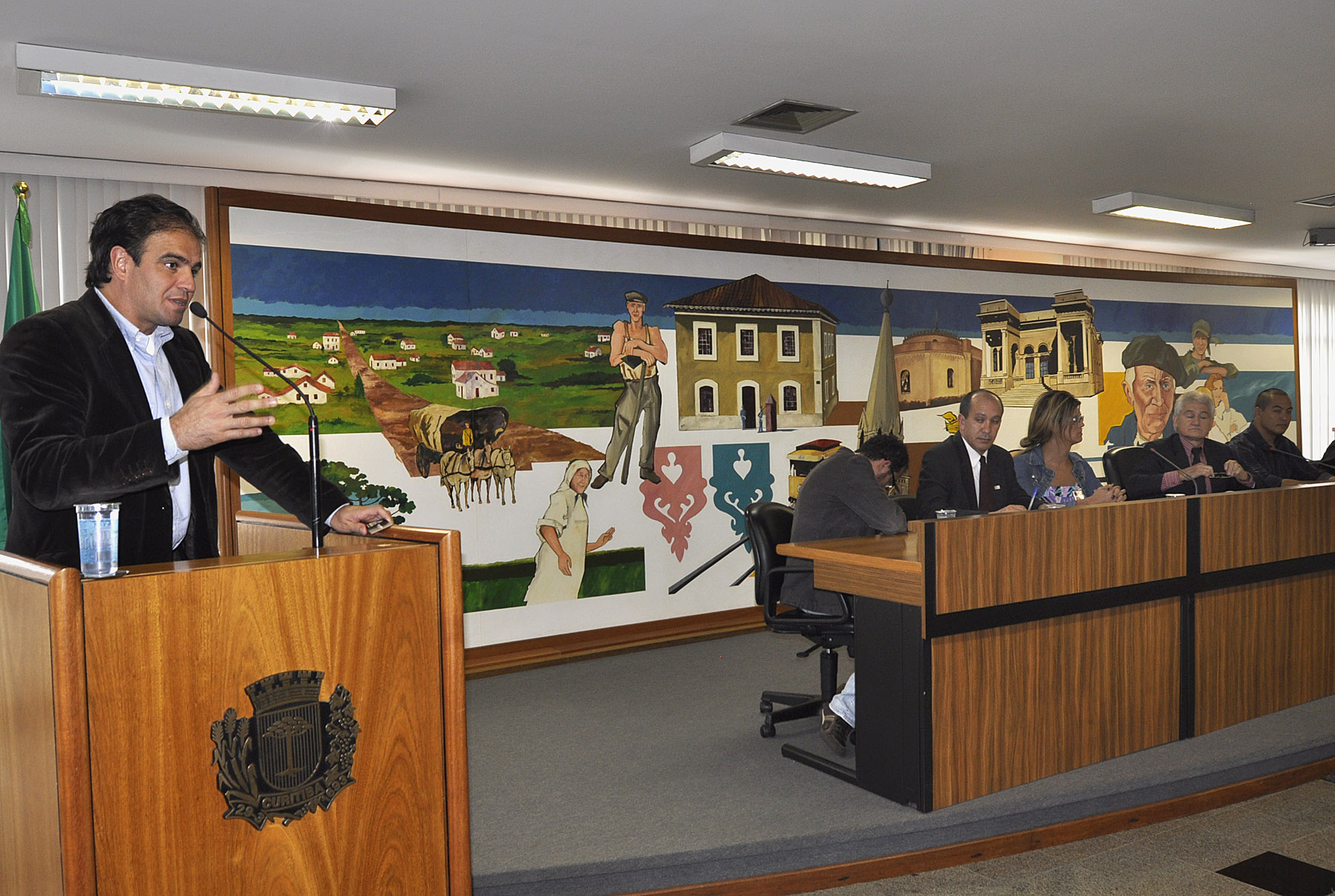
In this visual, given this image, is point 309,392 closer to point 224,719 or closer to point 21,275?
point 21,275

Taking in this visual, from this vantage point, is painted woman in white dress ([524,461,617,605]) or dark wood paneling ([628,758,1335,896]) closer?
dark wood paneling ([628,758,1335,896])

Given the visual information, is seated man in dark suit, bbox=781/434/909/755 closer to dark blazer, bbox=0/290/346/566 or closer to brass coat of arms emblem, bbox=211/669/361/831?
dark blazer, bbox=0/290/346/566

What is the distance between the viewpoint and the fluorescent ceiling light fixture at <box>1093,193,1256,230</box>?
6.36 meters

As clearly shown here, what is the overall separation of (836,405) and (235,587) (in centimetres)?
572

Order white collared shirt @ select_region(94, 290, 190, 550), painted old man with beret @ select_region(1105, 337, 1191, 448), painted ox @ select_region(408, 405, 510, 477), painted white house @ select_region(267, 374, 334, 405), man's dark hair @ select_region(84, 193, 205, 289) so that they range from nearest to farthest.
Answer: man's dark hair @ select_region(84, 193, 205, 289)
white collared shirt @ select_region(94, 290, 190, 550)
painted white house @ select_region(267, 374, 334, 405)
painted ox @ select_region(408, 405, 510, 477)
painted old man with beret @ select_region(1105, 337, 1191, 448)

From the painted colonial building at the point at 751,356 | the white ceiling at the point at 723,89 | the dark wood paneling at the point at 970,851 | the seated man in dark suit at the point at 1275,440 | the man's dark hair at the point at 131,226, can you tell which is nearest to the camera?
the man's dark hair at the point at 131,226

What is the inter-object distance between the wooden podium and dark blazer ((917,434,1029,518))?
312 centimetres

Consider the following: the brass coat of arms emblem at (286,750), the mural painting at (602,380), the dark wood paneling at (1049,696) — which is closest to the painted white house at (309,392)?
the mural painting at (602,380)

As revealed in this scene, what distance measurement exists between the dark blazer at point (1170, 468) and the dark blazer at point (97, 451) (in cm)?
418

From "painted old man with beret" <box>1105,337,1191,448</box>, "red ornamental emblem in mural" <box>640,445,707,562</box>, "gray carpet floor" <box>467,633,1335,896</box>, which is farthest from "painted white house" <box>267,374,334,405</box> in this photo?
"painted old man with beret" <box>1105,337,1191,448</box>

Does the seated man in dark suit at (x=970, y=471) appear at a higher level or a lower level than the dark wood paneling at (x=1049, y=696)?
higher

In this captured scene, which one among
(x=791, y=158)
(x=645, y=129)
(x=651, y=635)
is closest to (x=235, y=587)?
(x=645, y=129)

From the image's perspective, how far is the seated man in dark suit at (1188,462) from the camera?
485cm

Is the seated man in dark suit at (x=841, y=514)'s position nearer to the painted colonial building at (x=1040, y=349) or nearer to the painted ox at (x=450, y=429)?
the painted ox at (x=450, y=429)
